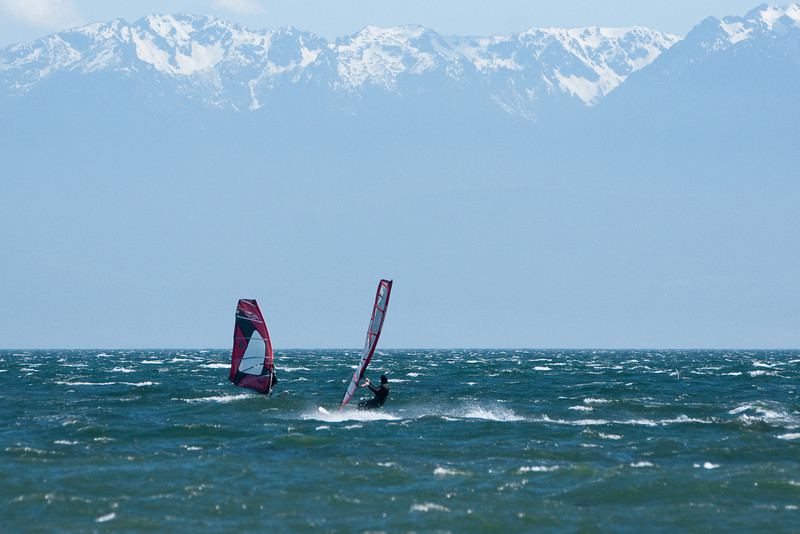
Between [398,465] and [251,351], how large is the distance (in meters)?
17.5

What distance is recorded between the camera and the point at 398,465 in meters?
26.0

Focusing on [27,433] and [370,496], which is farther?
[27,433]

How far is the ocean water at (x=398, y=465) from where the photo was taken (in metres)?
20.6

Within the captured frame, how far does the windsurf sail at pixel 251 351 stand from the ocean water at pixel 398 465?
832mm

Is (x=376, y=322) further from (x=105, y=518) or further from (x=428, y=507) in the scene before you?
(x=105, y=518)

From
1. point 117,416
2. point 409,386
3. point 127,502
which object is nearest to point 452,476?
point 127,502

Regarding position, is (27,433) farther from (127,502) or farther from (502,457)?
(502,457)

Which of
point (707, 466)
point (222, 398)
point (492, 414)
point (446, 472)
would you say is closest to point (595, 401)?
point (492, 414)

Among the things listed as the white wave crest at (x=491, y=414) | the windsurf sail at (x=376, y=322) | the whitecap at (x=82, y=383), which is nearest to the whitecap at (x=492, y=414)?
the white wave crest at (x=491, y=414)

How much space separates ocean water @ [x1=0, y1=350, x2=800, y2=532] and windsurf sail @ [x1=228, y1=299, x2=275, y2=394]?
0.83m

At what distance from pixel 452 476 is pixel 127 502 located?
22.5ft

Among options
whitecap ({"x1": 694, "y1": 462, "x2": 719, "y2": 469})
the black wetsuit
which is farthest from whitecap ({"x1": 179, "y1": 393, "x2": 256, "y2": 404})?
whitecap ({"x1": 694, "y1": 462, "x2": 719, "y2": 469})

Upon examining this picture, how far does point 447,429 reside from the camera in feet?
110

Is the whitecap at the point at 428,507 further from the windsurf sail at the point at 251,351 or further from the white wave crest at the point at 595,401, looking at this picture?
the white wave crest at the point at 595,401
